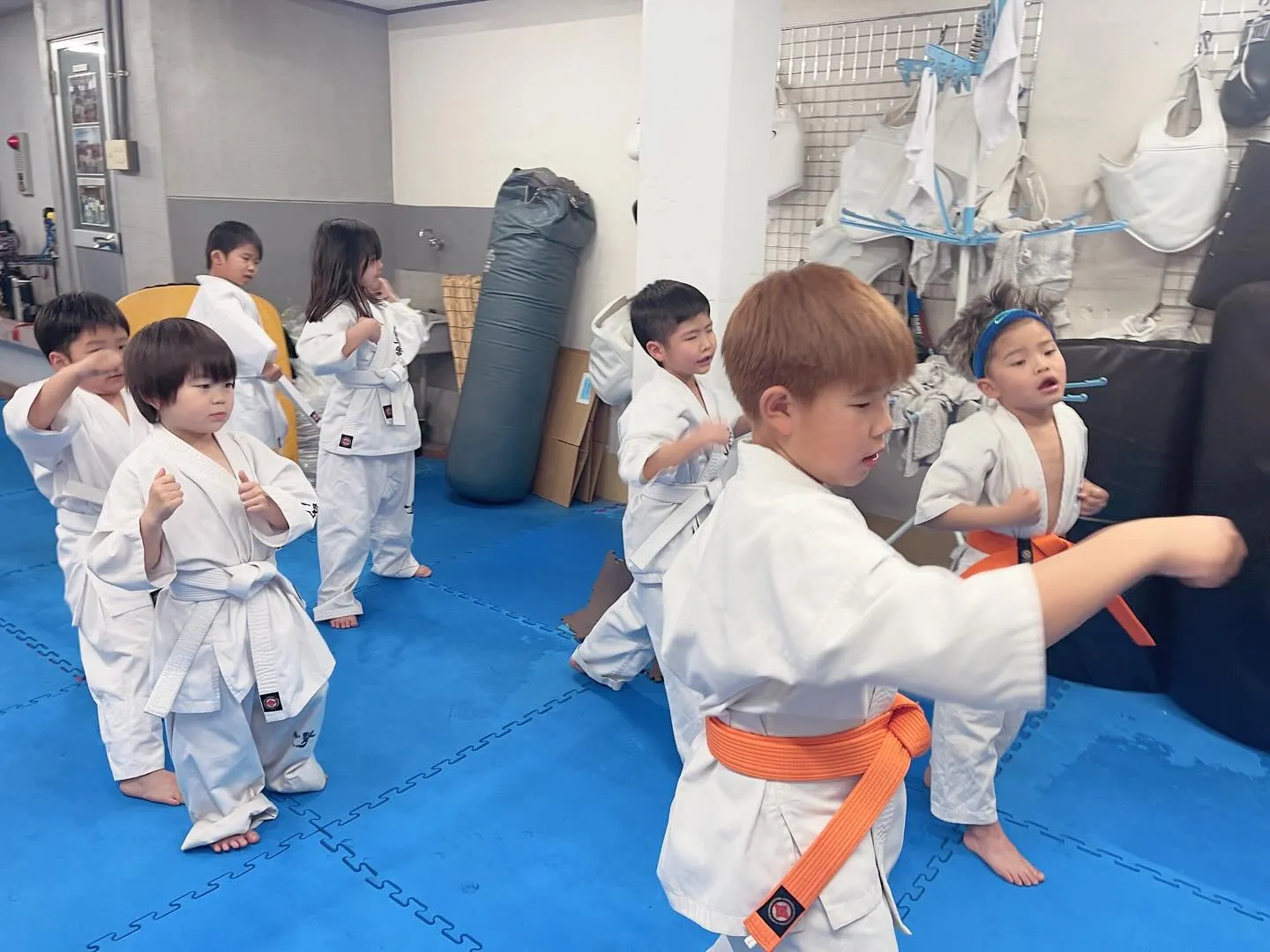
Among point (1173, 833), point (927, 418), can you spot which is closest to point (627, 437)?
point (927, 418)

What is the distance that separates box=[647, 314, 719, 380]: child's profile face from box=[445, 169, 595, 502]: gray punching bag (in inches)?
94.5

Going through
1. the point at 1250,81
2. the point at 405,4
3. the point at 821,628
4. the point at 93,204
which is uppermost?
the point at 405,4

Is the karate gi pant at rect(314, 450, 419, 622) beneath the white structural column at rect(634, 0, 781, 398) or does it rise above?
beneath

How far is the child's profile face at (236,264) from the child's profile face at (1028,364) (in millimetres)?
2755

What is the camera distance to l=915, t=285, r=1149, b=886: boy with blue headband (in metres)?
2.17

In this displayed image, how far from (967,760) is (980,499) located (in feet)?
2.10

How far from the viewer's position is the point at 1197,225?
3139mm

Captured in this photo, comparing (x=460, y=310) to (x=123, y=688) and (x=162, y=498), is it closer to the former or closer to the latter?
(x=123, y=688)

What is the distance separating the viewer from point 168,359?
1.98 metres

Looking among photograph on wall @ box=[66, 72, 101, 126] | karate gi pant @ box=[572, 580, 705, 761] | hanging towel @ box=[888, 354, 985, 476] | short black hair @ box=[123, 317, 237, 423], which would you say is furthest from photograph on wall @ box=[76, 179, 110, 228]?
hanging towel @ box=[888, 354, 985, 476]

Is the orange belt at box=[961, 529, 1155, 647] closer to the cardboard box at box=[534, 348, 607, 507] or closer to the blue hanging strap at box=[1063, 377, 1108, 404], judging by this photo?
the blue hanging strap at box=[1063, 377, 1108, 404]

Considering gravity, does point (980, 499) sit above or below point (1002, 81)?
below

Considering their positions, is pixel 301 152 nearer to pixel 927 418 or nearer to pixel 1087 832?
pixel 927 418

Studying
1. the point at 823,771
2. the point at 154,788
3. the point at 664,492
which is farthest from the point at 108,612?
the point at 823,771
